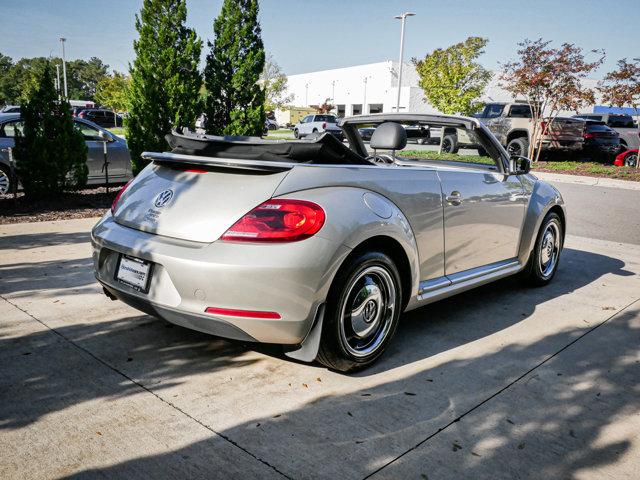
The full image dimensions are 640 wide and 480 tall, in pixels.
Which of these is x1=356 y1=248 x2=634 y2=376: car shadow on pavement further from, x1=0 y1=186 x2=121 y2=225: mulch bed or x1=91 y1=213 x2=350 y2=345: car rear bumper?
x1=0 y1=186 x2=121 y2=225: mulch bed

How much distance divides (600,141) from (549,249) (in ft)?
63.0

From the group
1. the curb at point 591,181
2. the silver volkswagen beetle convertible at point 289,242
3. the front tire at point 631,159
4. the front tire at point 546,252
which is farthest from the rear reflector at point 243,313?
the front tire at point 631,159

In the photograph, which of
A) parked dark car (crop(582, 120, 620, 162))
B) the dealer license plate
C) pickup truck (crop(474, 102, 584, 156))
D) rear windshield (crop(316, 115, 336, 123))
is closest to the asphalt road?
pickup truck (crop(474, 102, 584, 156))

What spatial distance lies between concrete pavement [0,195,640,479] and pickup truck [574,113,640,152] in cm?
2277

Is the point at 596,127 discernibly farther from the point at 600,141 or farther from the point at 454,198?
the point at 454,198

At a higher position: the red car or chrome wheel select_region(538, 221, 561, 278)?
the red car

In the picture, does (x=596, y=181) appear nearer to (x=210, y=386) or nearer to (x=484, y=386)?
(x=484, y=386)

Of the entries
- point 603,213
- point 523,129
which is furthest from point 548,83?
point 603,213

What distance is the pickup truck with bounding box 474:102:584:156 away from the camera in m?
20.3

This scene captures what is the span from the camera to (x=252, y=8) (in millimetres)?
12383

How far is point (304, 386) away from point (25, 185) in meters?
7.38

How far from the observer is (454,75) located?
84.9ft

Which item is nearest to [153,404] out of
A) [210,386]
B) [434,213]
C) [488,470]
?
[210,386]

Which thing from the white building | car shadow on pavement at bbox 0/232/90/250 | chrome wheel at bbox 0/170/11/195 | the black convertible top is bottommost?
car shadow on pavement at bbox 0/232/90/250
